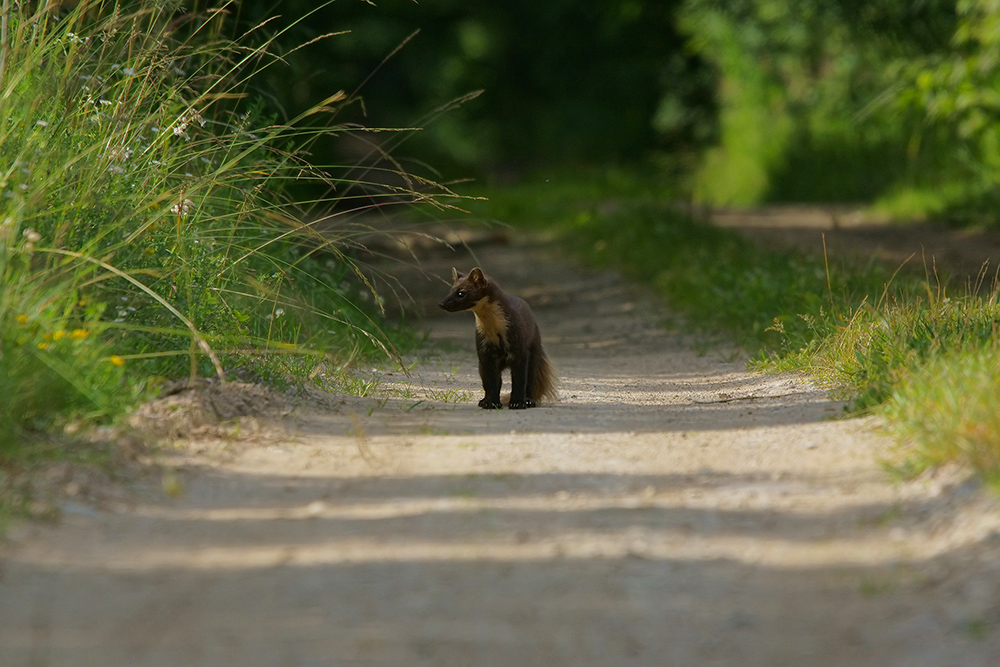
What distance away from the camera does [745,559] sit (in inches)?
131

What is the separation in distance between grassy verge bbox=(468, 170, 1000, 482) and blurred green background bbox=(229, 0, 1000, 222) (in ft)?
8.88

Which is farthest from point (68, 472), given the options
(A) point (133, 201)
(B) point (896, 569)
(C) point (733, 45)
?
(C) point (733, 45)

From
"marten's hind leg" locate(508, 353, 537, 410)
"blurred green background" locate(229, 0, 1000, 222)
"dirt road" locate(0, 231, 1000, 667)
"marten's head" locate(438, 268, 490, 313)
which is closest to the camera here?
"dirt road" locate(0, 231, 1000, 667)

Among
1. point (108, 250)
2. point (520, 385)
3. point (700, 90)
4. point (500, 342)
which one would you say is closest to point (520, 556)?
point (108, 250)

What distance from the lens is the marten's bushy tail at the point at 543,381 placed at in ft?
19.9

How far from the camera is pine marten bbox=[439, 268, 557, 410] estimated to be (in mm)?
5941

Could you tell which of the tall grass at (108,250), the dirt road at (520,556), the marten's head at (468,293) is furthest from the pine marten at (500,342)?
the dirt road at (520,556)

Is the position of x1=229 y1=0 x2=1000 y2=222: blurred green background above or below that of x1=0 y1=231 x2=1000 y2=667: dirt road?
above

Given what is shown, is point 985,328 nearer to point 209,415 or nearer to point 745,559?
point 745,559

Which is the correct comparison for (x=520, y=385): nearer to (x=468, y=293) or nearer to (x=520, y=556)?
(x=468, y=293)

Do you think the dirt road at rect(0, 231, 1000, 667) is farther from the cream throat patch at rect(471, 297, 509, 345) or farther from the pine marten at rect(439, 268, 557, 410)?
the cream throat patch at rect(471, 297, 509, 345)

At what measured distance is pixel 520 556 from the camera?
3.30 metres

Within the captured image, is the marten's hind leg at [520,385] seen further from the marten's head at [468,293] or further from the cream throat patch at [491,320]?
the marten's head at [468,293]

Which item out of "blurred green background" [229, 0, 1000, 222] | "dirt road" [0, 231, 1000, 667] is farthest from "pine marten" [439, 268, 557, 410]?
"blurred green background" [229, 0, 1000, 222]
